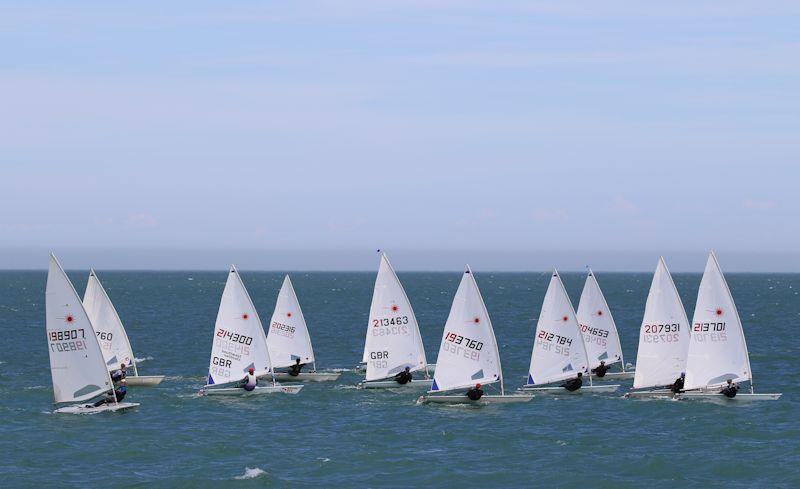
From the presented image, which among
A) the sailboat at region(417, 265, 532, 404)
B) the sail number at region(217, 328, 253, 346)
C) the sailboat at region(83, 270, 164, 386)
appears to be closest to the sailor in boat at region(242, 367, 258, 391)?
the sail number at region(217, 328, 253, 346)

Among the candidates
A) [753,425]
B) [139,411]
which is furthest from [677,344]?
[139,411]

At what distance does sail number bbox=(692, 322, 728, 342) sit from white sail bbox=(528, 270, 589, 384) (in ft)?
22.1

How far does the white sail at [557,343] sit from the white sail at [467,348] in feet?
15.8

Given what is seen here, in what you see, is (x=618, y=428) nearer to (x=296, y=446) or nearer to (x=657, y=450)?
(x=657, y=450)

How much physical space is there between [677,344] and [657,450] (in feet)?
48.6

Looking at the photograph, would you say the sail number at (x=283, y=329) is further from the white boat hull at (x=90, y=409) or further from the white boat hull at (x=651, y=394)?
the white boat hull at (x=651, y=394)

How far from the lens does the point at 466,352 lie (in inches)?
2393

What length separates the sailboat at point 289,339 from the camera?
72000mm

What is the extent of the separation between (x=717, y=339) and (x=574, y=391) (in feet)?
30.1

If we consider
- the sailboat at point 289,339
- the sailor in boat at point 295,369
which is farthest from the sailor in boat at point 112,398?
the sailboat at point 289,339

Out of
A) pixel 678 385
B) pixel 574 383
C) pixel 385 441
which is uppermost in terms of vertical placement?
pixel 574 383

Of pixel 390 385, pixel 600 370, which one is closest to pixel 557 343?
pixel 600 370

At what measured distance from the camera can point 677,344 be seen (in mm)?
64562

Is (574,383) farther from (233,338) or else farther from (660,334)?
(233,338)
